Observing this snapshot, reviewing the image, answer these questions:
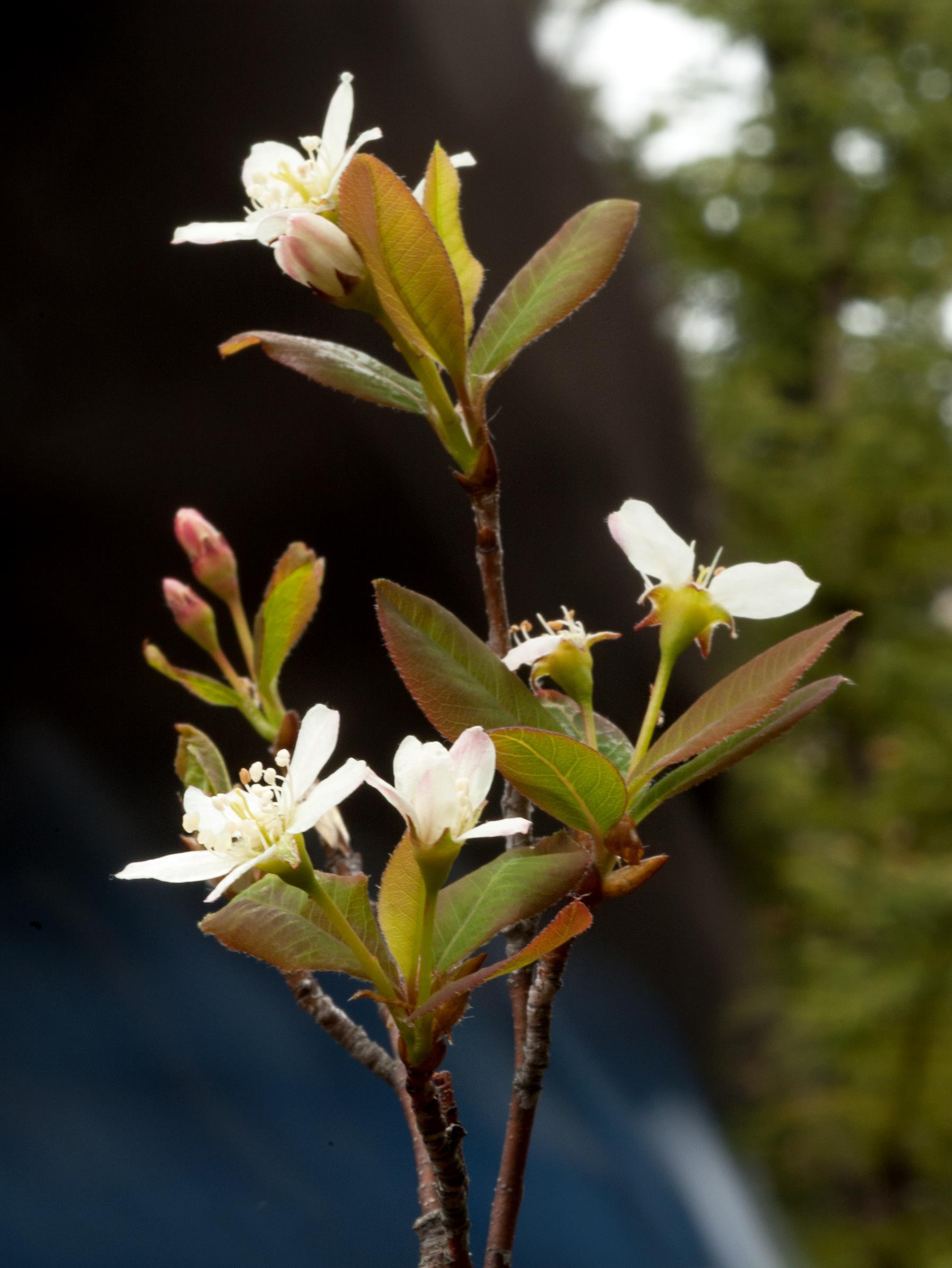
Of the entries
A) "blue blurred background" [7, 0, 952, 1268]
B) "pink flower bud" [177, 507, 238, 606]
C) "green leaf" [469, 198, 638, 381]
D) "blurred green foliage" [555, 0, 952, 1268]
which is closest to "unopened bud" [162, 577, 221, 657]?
"pink flower bud" [177, 507, 238, 606]

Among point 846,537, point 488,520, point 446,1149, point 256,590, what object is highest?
point 846,537

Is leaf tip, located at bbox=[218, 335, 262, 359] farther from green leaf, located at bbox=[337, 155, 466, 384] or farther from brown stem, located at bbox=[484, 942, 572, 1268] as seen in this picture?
brown stem, located at bbox=[484, 942, 572, 1268]

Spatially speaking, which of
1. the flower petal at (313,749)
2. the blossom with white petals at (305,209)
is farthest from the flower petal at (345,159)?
the flower petal at (313,749)

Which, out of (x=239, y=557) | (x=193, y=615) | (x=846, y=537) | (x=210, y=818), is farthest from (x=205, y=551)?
(x=846, y=537)

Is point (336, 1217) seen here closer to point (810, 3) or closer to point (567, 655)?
point (567, 655)

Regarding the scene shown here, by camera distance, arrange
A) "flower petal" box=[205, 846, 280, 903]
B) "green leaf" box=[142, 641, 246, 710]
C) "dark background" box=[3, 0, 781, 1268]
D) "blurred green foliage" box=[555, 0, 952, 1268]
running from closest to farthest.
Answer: "flower petal" box=[205, 846, 280, 903], "green leaf" box=[142, 641, 246, 710], "dark background" box=[3, 0, 781, 1268], "blurred green foliage" box=[555, 0, 952, 1268]

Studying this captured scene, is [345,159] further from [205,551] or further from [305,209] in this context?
[205,551]

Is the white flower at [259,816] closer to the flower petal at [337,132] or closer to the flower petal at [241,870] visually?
the flower petal at [241,870]

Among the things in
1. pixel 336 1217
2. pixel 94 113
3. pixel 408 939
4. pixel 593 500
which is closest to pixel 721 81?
pixel 593 500
